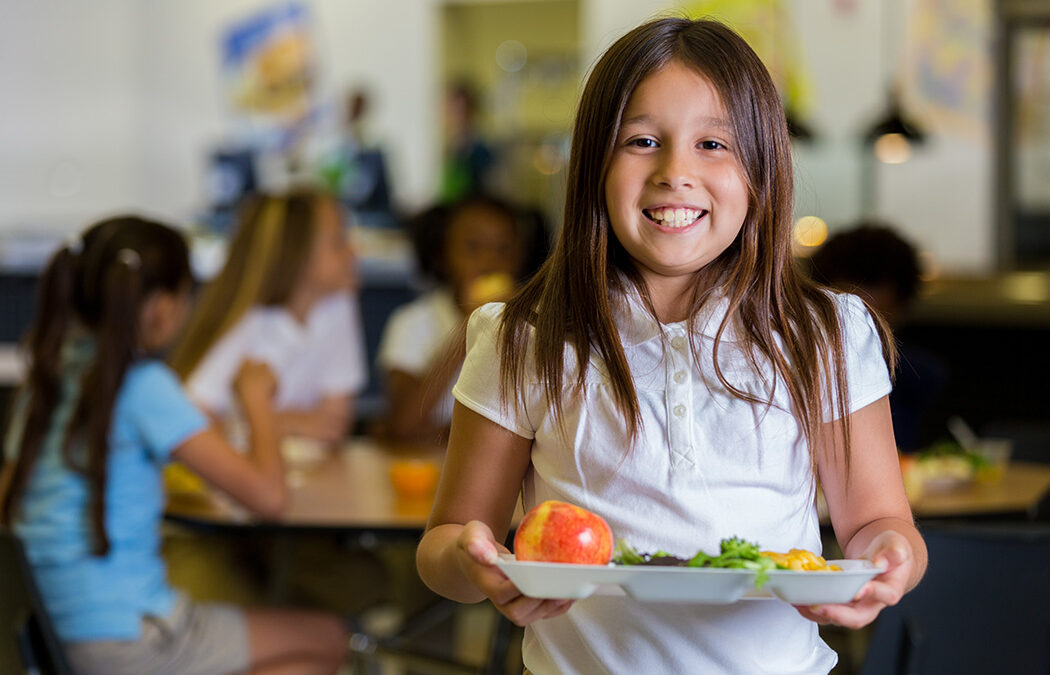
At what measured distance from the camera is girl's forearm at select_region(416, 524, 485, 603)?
1031 millimetres

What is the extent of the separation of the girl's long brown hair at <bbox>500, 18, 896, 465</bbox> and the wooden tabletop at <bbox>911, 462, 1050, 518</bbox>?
1.04 metres

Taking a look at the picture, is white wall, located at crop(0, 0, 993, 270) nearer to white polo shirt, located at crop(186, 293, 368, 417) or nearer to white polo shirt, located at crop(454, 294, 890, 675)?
white polo shirt, located at crop(186, 293, 368, 417)

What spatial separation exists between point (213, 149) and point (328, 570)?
5082mm

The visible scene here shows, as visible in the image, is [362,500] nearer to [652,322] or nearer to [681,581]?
[652,322]

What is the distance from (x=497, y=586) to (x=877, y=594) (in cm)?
28

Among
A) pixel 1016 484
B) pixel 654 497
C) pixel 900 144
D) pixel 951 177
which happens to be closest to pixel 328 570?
pixel 1016 484

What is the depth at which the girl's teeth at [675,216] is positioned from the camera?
1.01m

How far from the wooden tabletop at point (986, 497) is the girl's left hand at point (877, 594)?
111 centimetres

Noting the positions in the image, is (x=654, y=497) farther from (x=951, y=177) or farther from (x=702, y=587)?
(x=951, y=177)

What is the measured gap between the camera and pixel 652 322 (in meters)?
1.06

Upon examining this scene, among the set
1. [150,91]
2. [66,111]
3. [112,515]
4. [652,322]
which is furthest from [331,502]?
[150,91]

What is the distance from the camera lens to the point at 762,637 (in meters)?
1.02

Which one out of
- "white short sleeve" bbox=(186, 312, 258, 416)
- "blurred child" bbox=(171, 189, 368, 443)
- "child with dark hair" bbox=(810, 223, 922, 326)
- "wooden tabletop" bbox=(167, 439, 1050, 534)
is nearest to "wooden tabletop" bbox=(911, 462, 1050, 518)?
"wooden tabletop" bbox=(167, 439, 1050, 534)

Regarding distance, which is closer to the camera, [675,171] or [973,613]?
[675,171]
